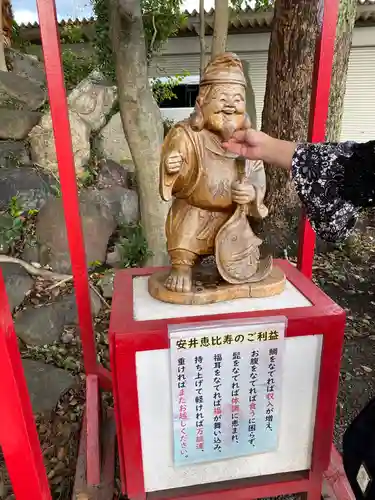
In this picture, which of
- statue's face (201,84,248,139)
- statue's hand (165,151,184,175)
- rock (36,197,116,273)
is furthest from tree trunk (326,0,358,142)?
statue's hand (165,151,184,175)

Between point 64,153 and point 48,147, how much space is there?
3.02 metres

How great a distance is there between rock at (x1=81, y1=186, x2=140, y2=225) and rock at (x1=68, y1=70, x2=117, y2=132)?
100 centimetres

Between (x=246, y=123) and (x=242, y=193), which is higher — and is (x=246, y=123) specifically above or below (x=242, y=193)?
above

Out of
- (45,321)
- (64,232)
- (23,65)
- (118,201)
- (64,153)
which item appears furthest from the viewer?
(23,65)

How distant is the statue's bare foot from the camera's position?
1.35 m

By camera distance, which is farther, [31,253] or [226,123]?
[31,253]

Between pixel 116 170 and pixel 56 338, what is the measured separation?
2.22 m

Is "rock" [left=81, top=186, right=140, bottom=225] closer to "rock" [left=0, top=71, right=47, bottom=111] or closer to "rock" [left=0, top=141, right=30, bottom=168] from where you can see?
"rock" [left=0, top=141, right=30, bottom=168]

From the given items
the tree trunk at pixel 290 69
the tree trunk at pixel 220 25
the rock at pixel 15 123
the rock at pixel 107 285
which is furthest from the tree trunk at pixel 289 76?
the rock at pixel 15 123

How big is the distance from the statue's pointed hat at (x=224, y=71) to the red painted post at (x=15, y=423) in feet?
2.77

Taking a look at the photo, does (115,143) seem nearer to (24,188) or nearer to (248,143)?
(24,188)

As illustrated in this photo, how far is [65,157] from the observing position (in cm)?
147

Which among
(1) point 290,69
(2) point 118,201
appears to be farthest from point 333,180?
(2) point 118,201

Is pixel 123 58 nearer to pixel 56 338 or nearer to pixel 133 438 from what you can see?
pixel 56 338
